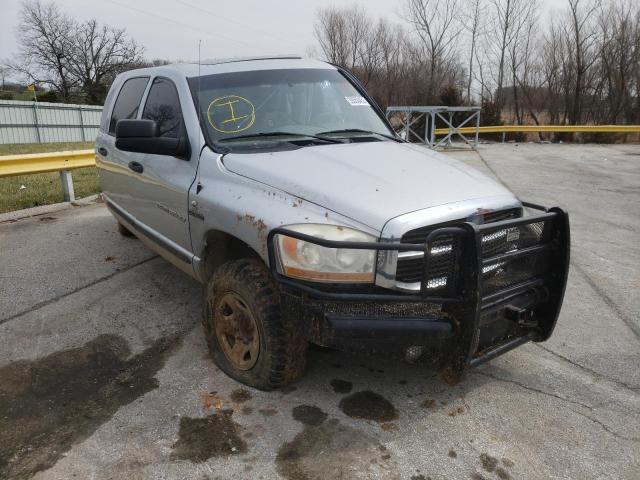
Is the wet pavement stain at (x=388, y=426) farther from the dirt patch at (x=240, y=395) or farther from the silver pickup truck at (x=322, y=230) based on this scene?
the dirt patch at (x=240, y=395)

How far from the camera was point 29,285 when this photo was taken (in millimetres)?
4789

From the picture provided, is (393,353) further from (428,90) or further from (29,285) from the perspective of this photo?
(428,90)

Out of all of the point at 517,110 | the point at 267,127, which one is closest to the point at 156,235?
the point at 267,127

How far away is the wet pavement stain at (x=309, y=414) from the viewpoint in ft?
9.20

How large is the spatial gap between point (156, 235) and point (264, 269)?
5.40 feet

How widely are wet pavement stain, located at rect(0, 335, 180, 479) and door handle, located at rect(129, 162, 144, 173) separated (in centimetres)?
133

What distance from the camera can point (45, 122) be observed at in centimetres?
2775

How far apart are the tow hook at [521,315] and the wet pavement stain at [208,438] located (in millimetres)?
1592

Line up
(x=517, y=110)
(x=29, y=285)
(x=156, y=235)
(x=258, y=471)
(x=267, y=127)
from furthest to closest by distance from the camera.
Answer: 1. (x=517, y=110)
2. (x=29, y=285)
3. (x=156, y=235)
4. (x=267, y=127)
5. (x=258, y=471)

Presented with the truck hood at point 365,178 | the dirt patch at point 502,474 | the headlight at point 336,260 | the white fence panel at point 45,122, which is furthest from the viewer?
the white fence panel at point 45,122

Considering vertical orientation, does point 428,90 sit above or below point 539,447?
above

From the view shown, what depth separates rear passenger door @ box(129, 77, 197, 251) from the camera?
3539mm

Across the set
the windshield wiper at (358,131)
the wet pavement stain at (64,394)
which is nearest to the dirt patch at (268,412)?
the wet pavement stain at (64,394)

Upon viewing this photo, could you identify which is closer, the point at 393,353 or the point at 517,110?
the point at 393,353
